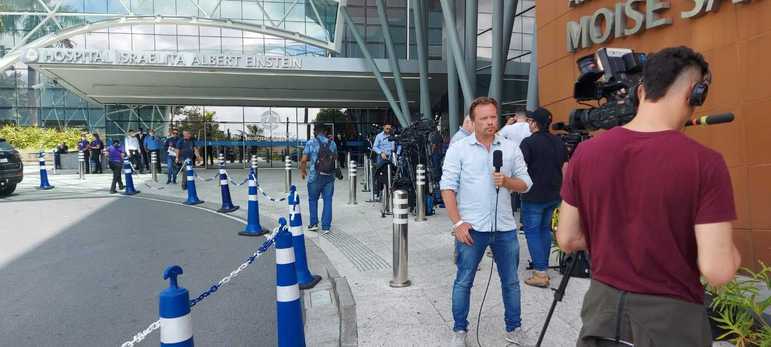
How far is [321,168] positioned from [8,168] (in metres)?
10.6

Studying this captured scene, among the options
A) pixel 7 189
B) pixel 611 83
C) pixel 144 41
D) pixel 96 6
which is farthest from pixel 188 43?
pixel 611 83

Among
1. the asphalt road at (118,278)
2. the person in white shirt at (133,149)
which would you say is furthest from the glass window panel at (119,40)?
the asphalt road at (118,278)

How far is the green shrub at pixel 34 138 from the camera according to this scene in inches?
1182

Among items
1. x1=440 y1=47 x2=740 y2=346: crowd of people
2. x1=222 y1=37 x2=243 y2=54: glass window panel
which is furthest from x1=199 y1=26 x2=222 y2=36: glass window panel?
x1=440 y1=47 x2=740 y2=346: crowd of people

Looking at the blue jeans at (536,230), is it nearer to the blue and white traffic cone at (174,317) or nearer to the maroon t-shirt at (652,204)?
the maroon t-shirt at (652,204)

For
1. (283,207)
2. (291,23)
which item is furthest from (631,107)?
(291,23)

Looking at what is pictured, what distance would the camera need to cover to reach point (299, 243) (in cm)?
534

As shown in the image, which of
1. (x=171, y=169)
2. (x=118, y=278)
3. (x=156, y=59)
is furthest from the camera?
(x=156, y=59)

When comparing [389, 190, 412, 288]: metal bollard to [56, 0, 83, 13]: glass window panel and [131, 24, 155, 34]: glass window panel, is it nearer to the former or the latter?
[56, 0, 83, 13]: glass window panel

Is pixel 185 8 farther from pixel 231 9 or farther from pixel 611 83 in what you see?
pixel 611 83

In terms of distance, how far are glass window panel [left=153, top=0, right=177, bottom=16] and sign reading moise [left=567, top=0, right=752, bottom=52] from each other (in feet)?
69.5

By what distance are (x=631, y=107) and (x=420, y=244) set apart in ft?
16.7

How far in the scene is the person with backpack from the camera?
8.29 metres

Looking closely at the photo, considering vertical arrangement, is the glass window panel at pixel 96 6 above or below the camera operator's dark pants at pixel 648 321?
above
